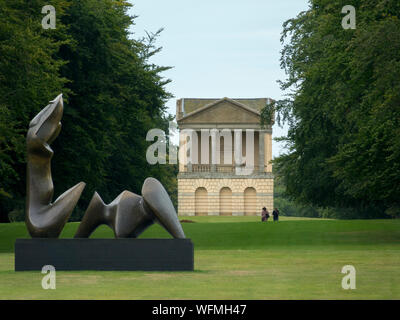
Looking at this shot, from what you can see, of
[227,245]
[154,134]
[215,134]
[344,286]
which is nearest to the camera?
[344,286]

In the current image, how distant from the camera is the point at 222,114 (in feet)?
278

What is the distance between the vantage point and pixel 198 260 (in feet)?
73.8

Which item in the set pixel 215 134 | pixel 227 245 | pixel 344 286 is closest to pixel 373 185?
pixel 227 245

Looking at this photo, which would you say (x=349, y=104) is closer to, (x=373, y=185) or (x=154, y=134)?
(x=373, y=185)

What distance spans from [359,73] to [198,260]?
10.9 m

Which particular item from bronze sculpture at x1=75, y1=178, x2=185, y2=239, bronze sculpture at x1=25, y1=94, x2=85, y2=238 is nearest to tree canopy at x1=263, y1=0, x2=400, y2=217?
bronze sculpture at x1=75, y1=178, x2=185, y2=239

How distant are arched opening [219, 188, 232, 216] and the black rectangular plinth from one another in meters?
68.4

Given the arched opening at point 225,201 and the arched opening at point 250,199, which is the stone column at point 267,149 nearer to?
the arched opening at point 250,199

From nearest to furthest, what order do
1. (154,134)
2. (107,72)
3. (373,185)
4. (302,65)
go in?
(373,185)
(107,72)
(302,65)
(154,134)

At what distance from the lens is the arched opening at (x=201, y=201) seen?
8550 centimetres

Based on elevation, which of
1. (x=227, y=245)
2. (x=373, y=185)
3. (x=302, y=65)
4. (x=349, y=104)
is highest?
(x=302, y=65)

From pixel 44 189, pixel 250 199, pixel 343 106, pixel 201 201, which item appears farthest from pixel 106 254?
pixel 250 199

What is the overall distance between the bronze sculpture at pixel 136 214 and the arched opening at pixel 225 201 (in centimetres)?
6709

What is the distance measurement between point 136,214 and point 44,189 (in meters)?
2.16
